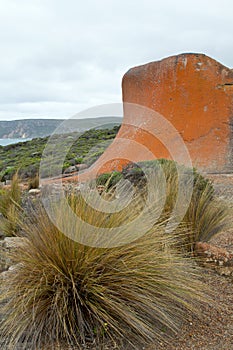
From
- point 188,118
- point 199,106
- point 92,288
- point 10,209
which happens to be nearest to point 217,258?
point 92,288

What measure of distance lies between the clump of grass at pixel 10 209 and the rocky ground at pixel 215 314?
2617 millimetres

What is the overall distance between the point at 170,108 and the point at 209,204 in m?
5.78

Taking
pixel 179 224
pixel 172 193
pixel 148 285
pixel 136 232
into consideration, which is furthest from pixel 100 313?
pixel 172 193

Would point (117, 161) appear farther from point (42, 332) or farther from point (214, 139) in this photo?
point (42, 332)

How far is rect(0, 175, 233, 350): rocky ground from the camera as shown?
2580mm

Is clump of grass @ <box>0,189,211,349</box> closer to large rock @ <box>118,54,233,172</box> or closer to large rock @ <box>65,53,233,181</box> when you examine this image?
large rock @ <box>65,53,233,181</box>

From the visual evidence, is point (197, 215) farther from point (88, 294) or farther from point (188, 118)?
point (188, 118)

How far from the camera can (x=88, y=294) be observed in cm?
268

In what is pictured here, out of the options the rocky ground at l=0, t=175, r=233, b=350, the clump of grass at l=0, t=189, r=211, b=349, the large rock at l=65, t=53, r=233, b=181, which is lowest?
the rocky ground at l=0, t=175, r=233, b=350

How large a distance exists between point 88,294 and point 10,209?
374cm

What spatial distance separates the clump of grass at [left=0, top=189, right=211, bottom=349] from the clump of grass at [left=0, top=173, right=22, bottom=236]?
256 cm

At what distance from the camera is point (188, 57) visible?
31.6ft

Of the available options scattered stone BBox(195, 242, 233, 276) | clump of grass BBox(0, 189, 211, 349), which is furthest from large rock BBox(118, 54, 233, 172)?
clump of grass BBox(0, 189, 211, 349)

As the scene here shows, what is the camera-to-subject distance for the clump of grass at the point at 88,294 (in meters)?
2.58
